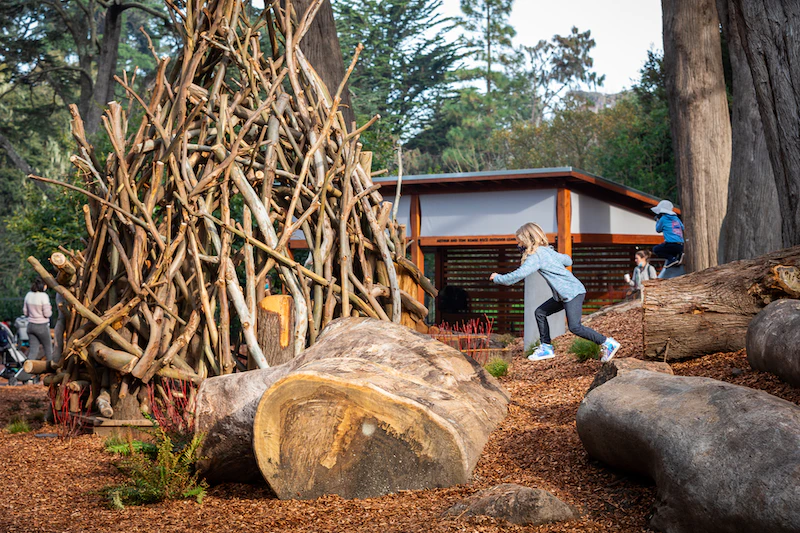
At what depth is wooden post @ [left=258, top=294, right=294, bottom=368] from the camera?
5977mm

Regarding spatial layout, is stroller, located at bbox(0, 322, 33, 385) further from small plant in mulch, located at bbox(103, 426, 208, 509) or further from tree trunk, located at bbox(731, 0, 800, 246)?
tree trunk, located at bbox(731, 0, 800, 246)

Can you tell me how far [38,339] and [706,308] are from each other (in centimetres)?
1041

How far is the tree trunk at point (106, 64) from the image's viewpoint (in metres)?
25.8

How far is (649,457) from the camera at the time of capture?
3.67 m

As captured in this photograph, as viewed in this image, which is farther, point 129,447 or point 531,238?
point 531,238

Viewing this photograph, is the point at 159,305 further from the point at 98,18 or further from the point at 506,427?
the point at 98,18

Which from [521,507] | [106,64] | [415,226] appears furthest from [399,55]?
[521,507]

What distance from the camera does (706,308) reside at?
6.00m

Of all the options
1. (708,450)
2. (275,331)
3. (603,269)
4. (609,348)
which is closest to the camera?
(708,450)

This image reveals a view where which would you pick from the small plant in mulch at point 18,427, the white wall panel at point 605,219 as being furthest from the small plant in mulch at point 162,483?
the white wall panel at point 605,219

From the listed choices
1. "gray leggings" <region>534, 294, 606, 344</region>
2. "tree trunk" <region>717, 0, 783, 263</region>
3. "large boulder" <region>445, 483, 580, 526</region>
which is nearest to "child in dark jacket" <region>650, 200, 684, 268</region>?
"tree trunk" <region>717, 0, 783, 263</region>

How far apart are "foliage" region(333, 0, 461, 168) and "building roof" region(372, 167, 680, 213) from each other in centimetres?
2639

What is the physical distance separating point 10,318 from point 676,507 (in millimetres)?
23929

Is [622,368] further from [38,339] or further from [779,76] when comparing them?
[38,339]
